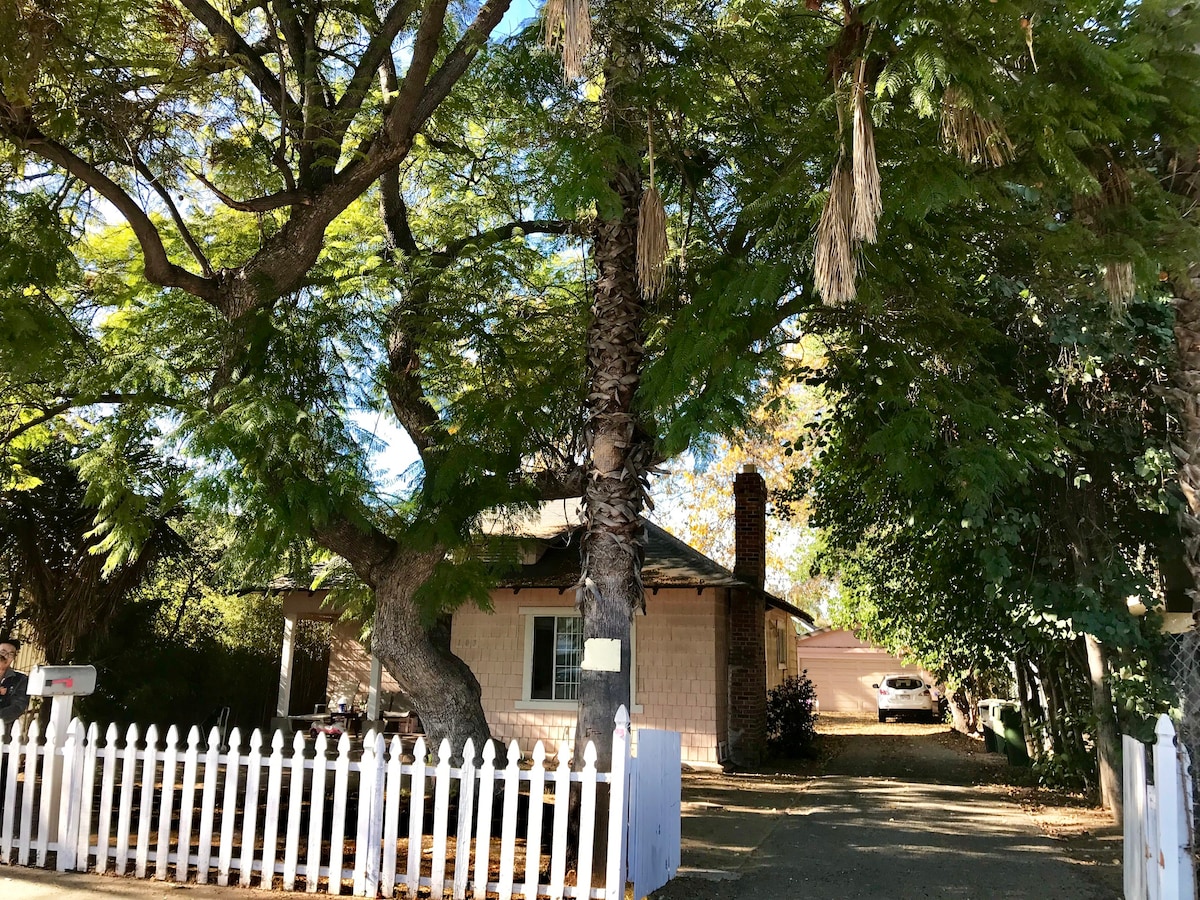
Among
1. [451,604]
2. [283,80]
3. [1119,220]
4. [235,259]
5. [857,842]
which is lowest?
[857,842]

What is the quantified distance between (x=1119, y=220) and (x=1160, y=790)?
4328 millimetres

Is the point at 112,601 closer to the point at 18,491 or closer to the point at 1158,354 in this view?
the point at 18,491

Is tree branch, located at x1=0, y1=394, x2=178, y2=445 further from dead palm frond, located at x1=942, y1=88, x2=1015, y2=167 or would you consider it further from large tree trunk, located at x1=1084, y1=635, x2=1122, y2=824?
large tree trunk, located at x1=1084, y1=635, x2=1122, y2=824

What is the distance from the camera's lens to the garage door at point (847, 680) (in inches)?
1570

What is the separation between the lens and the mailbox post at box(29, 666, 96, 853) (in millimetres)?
8141

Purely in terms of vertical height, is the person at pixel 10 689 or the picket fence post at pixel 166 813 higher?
the person at pixel 10 689

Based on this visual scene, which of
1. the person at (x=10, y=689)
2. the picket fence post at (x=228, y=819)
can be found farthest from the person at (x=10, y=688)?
the picket fence post at (x=228, y=819)

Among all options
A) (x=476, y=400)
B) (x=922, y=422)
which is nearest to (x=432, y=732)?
(x=476, y=400)

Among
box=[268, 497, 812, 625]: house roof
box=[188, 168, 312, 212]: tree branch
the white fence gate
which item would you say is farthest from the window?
box=[188, 168, 312, 212]: tree branch

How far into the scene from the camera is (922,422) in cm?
814

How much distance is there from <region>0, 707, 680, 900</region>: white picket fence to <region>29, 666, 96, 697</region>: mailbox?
0.32m

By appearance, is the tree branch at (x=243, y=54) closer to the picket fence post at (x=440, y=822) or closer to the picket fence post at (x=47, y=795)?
the picket fence post at (x=47, y=795)

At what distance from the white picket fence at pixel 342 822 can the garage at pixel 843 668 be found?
33752mm

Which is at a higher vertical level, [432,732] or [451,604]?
[451,604]
